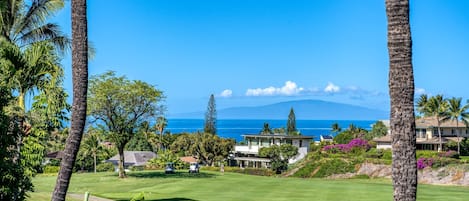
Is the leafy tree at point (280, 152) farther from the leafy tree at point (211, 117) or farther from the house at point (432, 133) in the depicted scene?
the leafy tree at point (211, 117)

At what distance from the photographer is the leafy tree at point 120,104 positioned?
133 ft

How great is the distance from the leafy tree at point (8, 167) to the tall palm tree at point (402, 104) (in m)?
9.16

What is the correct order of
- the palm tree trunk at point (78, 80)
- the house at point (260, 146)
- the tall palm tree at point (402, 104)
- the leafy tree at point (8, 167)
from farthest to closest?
the house at point (260, 146)
the leafy tree at point (8, 167)
the palm tree trunk at point (78, 80)
the tall palm tree at point (402, 104)

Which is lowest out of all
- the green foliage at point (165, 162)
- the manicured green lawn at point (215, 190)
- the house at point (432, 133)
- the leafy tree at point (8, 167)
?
the manicured green lawn at point (215, 190)

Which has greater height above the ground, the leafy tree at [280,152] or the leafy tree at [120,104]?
the leafy tree at [120,104]

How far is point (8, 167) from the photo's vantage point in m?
12.7

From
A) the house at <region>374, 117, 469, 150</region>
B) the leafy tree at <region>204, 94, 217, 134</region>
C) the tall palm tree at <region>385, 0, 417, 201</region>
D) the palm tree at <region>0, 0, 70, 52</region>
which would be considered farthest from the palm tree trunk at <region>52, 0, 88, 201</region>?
the leafy tree at <region>204, 94, 217, 134</region>

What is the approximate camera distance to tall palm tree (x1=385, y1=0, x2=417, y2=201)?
7266 mm

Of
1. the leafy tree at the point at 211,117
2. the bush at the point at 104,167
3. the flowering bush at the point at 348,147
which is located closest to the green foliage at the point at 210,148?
the bush at the point at 104,167

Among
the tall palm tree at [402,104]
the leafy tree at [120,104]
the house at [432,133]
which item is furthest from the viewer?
the house at [432,133]

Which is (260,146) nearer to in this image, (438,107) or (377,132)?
(438,107)

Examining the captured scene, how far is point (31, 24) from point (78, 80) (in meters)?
11.0

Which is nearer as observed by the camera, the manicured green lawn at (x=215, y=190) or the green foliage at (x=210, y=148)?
the manicured green lawn at (x=215, y=190)

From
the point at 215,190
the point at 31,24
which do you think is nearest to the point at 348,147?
the point at 215,190
